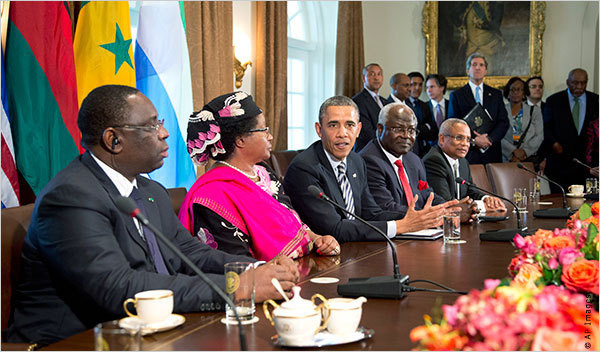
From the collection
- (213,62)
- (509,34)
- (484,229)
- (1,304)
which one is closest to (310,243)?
(484,229)

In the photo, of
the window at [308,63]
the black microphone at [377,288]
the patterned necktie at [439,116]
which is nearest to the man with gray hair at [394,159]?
the black microphone at [377,288]

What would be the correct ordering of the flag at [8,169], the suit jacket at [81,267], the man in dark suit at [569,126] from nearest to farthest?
the suit jacket at [81,267] < the flag at [8,169] < the man in dark suit at [569,126]

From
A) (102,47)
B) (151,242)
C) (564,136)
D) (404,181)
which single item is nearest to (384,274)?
(151,242)

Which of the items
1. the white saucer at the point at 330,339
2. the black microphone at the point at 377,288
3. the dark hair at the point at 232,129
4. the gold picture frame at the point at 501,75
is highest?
the gold picture frame at the point at 501,75

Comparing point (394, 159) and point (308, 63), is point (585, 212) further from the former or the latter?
point (308, 63)

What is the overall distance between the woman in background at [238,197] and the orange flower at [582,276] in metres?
1.18

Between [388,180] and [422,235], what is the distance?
100cm

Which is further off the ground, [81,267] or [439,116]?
[439,116]

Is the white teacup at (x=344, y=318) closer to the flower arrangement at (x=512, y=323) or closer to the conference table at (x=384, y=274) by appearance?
the conference table at (x=384, y=274)

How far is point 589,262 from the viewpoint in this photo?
1425mm

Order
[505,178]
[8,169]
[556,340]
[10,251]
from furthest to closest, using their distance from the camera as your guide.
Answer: [505,178]
[8,169]
[10,251]
[556,340]

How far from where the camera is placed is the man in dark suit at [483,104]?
6852 millimetres

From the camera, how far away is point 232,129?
2.69 m

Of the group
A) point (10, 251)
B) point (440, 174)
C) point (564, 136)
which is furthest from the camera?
point (564, 136)
